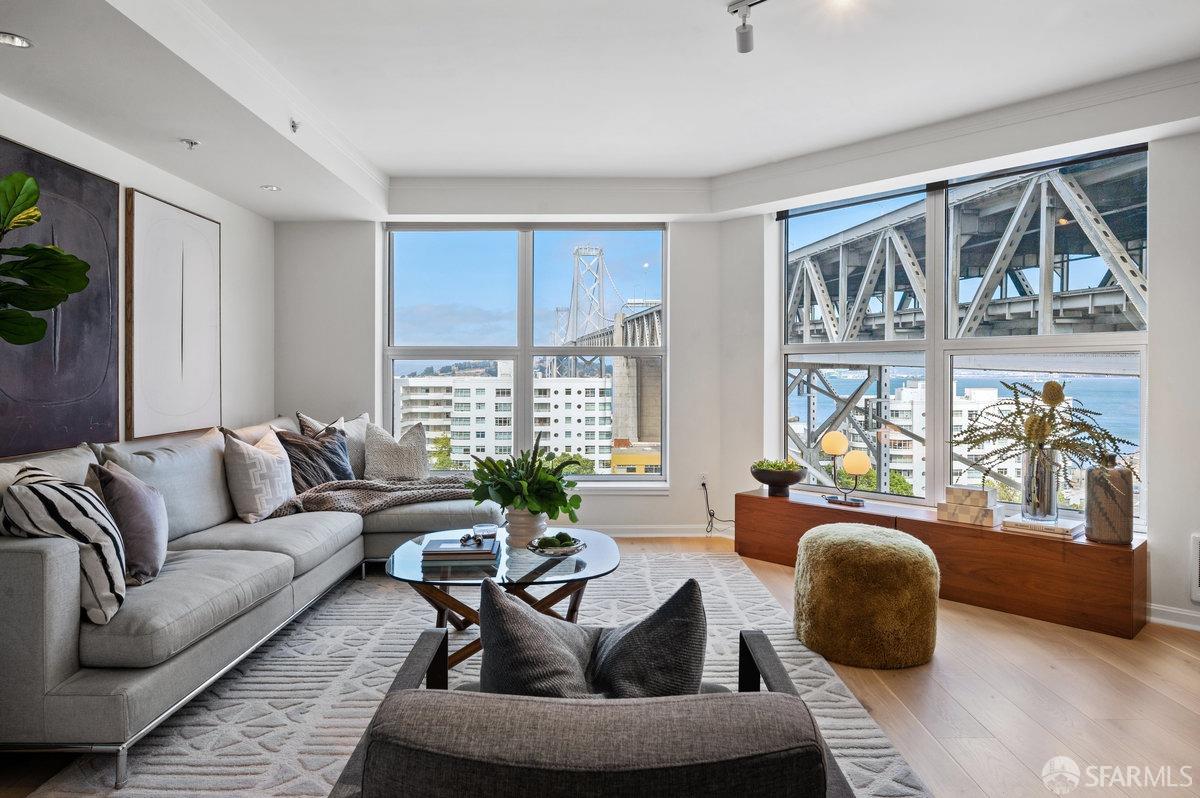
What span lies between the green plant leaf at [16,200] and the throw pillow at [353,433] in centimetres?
253

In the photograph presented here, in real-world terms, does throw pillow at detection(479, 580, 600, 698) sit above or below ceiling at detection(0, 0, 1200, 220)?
below

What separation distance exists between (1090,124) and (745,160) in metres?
1.93

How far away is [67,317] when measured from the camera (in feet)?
10.2

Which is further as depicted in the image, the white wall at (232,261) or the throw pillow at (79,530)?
the white wall at (232,261)

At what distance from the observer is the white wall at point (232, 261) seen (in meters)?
3.19

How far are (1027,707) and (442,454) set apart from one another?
407 cm

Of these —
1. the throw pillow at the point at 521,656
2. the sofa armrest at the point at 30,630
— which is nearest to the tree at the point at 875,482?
the throw pillow at the point at 521,656

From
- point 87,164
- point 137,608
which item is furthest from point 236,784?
point 87,164

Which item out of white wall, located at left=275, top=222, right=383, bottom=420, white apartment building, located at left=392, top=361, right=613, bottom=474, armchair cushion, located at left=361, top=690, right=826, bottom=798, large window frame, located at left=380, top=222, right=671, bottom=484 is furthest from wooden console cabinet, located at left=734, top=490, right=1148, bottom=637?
white wall, located at left=275, top=222, right=383, bottom=420

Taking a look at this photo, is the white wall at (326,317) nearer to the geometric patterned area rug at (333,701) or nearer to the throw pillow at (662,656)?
the geometric patterned area rug at (333,701)

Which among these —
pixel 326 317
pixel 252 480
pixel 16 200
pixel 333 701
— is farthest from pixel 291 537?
pixel 326 317

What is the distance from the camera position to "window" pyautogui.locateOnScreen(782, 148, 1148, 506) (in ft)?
12.1

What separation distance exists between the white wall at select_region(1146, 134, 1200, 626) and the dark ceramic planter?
185 centimetres

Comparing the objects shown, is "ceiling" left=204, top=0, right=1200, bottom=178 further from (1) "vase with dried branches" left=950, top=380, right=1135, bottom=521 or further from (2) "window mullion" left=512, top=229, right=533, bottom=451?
(1) "vase with dried branches" left=950, top=380, right=1135, bottom=521
